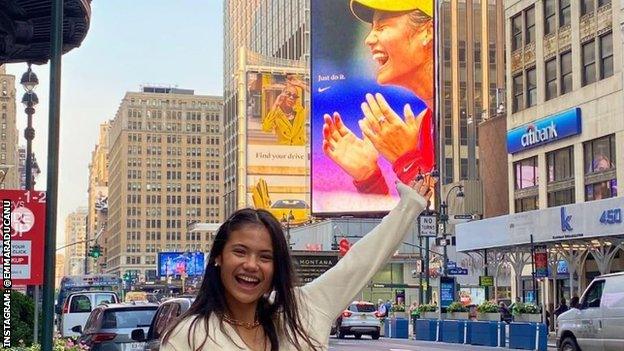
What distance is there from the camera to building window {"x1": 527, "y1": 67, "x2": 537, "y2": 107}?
175ft

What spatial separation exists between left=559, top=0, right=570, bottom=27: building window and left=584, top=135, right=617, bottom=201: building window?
6658 mm

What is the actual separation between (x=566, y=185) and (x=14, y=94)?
227ft

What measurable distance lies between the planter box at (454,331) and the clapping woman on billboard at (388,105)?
43.9 m

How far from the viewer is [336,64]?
84.9m

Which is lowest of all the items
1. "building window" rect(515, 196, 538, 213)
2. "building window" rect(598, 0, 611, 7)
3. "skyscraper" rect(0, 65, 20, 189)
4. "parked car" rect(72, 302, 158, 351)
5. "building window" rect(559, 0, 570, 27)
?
"parked car" rect(72, 302, 158, 351)

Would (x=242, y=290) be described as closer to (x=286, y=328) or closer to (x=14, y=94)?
(x=286, y=328)

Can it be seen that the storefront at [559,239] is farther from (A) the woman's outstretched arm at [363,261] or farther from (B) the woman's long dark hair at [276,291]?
(B) the woman's long dark hair at [276,291]

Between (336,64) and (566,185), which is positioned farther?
(336,64)

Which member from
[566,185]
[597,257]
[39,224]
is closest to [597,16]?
[566,185]

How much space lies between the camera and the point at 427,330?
41.4m

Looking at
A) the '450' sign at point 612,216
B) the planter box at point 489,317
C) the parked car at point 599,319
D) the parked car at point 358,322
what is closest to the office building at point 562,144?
the '450' sign at point 612,216

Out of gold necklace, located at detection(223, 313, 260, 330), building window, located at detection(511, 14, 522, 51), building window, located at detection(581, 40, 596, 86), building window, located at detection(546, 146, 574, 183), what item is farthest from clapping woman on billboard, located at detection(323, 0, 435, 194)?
gold necklace, located at detection(223, 313, 260, 330)

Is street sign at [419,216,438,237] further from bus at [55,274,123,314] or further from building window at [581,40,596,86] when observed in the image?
bus at [55,274,123,314]

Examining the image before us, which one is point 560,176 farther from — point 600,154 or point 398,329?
point 398,329
